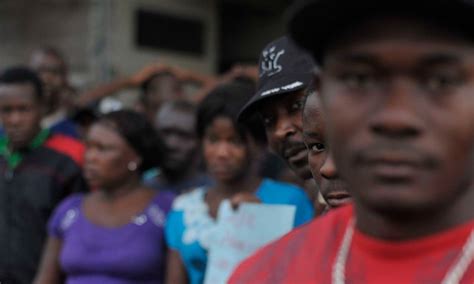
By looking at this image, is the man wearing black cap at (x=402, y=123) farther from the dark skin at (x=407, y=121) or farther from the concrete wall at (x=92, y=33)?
the concrete wall at (x=92, y=33)

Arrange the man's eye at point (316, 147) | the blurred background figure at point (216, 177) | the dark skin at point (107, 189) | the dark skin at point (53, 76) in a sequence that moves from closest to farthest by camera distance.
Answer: the man's eye at point (316, 147), the blurred background figure at point (216, 177), the dark skin at point (107, 189), the dark skin at point (53, 76)

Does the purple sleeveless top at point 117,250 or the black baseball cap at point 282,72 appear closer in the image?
the black baseball cap at point 282,72

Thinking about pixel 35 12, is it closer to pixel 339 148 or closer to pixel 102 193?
pixel 102 193

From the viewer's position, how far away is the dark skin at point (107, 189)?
458cm

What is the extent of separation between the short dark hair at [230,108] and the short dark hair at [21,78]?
1.69 m

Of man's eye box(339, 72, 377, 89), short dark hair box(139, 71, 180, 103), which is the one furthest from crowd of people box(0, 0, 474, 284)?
short dark hair box(139, 71, 180, 103)

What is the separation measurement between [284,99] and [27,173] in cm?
268

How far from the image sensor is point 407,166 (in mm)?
1424

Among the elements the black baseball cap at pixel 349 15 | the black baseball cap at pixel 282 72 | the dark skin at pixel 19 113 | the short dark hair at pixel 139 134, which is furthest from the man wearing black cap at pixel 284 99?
the dark skin at pixel 19 113

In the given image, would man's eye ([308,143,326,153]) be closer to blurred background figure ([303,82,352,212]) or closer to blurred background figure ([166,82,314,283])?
blurred background figure ([303,82,352,212])

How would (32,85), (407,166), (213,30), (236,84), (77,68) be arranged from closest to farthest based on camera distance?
(407,166) → (236,84) → (32,85) → (77,68) → (213,30)

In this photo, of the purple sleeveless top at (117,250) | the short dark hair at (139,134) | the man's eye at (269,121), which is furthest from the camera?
the short dark hair at (139,134)

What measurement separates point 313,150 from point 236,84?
1756 millimetres

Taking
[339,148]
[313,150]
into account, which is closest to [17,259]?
[313,150]
